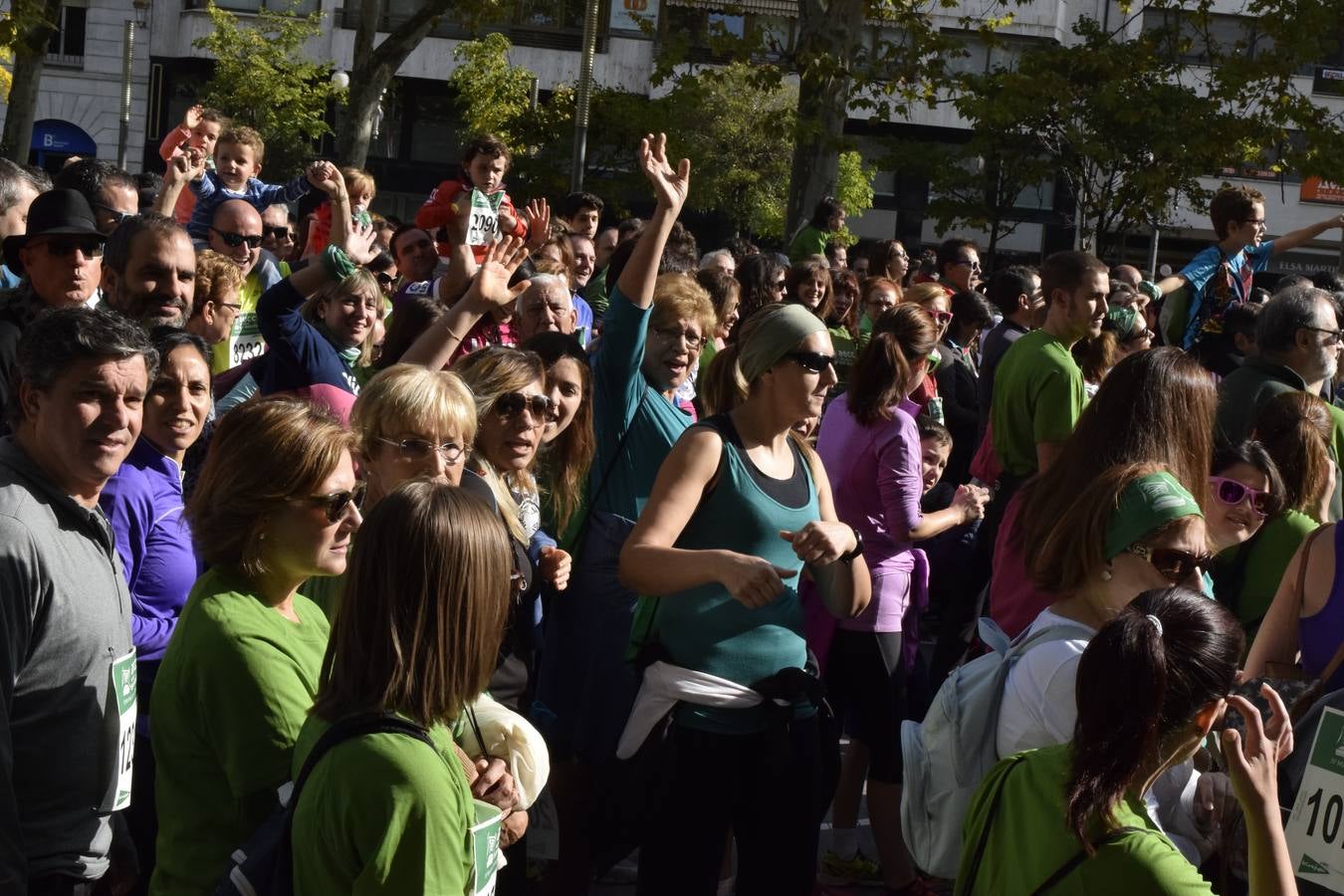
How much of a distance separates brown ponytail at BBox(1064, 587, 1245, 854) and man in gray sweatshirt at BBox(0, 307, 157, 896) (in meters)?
1.82

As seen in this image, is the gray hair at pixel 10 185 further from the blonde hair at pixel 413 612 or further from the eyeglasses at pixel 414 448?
the blonde hair at pixel 413 612

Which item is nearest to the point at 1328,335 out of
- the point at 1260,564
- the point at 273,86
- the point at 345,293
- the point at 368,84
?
the point at 1260,564

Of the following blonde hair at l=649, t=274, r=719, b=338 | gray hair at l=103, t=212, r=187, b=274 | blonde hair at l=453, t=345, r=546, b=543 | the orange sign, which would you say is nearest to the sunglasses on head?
gray hair at l=103, t=212, r=187, b=274

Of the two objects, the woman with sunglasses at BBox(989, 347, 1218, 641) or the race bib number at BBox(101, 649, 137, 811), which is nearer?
the race bib number at BBox(101, 649, 137, 811)

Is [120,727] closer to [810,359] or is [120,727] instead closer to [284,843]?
[284,843]

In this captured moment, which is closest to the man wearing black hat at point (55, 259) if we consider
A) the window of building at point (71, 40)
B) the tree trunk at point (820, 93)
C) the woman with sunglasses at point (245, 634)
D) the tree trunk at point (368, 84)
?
the woman with sunglasses at point (245, 634)

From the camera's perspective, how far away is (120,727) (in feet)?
9.80

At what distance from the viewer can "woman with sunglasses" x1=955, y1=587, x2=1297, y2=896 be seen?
7.66 feet

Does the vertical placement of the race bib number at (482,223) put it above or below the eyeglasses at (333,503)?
above

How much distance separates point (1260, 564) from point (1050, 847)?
Answer: 2.72 meters

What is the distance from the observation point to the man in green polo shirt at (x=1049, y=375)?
19.5 feet

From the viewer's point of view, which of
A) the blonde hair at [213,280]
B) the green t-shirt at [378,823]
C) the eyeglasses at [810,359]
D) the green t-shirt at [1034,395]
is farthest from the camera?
the green t-shirt at [1034,395]

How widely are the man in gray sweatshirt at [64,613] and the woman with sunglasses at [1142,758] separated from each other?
173 centimetres

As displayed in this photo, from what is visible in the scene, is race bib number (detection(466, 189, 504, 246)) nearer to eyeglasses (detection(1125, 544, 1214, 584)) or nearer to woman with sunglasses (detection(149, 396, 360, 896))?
woman with sunglasses (detection(149, 396, 360, 896))
